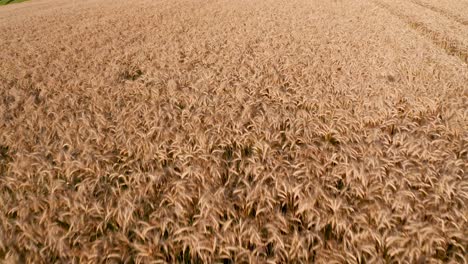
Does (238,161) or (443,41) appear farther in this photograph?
(443,41)

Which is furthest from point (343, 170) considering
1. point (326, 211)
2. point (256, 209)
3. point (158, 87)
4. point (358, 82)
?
point (158, 87)

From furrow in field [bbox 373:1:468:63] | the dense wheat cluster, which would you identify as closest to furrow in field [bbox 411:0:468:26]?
furrow in field [bbox 373:1:468:63]

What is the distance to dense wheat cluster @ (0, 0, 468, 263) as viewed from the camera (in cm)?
207

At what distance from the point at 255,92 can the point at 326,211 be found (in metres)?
2.68

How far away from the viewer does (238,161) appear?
307 centimetres

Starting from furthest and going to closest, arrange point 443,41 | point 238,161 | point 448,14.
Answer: point 448,14
point 443,41
point 238,161

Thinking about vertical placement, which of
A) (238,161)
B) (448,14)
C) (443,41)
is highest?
(238,161)

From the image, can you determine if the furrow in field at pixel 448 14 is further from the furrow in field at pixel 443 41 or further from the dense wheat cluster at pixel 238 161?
the dense wheat cluster at pixel 238 161

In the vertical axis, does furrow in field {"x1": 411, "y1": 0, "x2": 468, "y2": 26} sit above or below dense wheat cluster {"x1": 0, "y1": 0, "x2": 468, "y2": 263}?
below

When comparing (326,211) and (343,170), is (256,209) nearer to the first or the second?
(326,211)

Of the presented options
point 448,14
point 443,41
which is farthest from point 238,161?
point 448,14

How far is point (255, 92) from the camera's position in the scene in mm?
4516

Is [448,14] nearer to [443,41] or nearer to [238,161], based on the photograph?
[443,41]

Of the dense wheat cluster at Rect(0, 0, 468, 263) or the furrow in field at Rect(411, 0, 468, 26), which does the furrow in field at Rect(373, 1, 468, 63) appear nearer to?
the furrow in field at Rect(411, 0, 468, 26)
